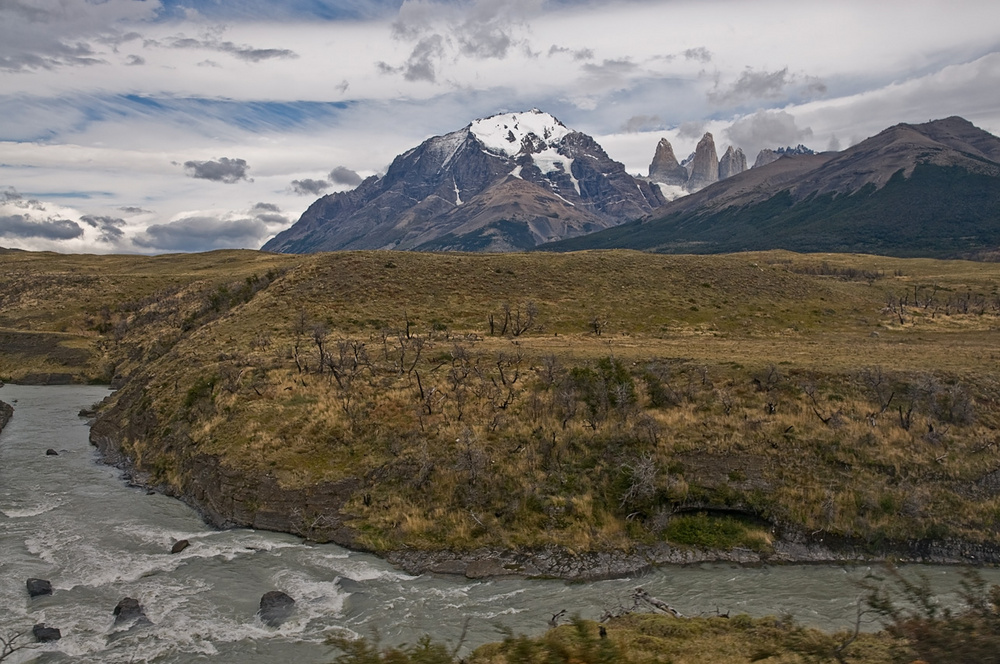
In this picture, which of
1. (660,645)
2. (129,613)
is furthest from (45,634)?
(660,645)

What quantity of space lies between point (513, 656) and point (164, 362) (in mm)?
50758

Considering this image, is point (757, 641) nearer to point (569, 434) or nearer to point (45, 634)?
point (569, 434)

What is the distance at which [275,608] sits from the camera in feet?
78.8

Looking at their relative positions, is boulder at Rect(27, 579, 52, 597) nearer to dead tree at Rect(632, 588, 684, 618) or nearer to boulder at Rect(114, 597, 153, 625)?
boulder at Rect(114, 597, 153, 625)

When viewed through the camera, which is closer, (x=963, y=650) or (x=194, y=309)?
(x=963, y=650)

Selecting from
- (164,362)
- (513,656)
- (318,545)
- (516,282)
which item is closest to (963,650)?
(513,656)

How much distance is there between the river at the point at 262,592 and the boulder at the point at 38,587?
0.31 meters

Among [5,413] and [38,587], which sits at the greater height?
[5,413]

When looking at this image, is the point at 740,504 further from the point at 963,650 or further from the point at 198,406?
the point at 198,406

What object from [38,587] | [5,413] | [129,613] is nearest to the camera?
[129,613]

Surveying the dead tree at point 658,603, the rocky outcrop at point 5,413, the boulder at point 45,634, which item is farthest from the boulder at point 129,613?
the rocky outcrop at point 5,413

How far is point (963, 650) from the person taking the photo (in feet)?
40.3

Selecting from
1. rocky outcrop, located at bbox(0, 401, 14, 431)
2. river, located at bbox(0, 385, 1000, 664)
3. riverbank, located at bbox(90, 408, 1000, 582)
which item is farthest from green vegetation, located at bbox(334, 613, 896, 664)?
rocky outcrop, located at bbox(0, 401, 14, 431)

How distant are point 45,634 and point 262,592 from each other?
7.31 meters
